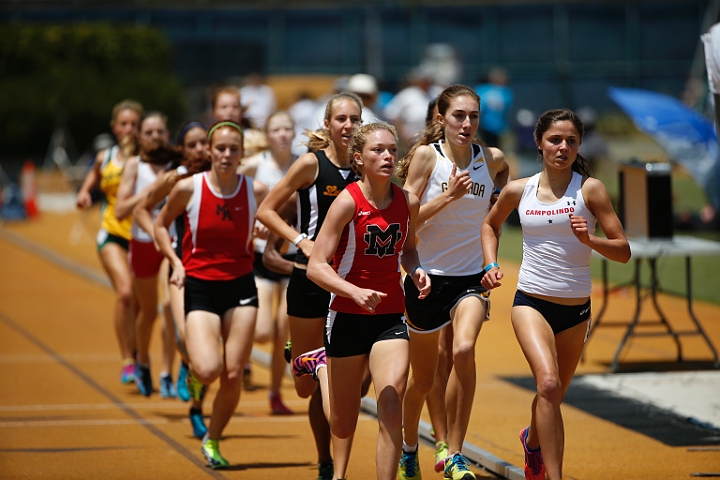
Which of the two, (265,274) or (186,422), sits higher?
(265,274)

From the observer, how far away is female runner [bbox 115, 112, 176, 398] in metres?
9.88

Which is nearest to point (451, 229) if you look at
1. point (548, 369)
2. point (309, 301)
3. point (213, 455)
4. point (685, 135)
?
point (309, 301)

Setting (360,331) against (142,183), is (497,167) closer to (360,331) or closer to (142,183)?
(360,331)

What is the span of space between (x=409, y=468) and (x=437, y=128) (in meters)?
2.29

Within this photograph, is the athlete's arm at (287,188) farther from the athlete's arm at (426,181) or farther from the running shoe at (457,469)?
the running shoe at (457,469)

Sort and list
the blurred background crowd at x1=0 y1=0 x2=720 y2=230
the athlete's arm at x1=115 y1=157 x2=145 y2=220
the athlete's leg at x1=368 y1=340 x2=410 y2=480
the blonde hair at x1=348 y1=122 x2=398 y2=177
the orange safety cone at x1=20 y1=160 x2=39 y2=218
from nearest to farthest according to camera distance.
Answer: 1. the athlete's leg at x1=368 y1=340 x2=410 y2=480
2. the blonde hair at x1=348 y1=122 x2=398 y2=177
3. the athlete's arm at x1=115 y1=157 x2=145 y2=220
4. the orange safety cone at x1=20 y1=160 x2=39 y2=218
5. the blurred background crowd at x1=0 y1=0 x2=720 y2=230

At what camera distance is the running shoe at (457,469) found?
6.35m

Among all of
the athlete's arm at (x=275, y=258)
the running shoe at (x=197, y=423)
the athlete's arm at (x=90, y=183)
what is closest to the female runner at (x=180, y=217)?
the running shoe at (x=197, y=423)

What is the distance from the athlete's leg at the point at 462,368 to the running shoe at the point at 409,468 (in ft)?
0.80

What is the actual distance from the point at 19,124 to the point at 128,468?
27.2 m

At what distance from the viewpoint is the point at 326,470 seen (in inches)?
267

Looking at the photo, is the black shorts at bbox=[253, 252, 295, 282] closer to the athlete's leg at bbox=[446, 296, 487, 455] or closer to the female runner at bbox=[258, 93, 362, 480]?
the female runner at bbox=[258, 93, 362, 480]

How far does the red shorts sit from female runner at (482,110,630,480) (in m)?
4.47

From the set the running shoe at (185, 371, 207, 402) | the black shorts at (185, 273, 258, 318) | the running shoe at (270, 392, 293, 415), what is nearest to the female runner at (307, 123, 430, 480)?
the black shorts at (185, 273, 258, 318)
